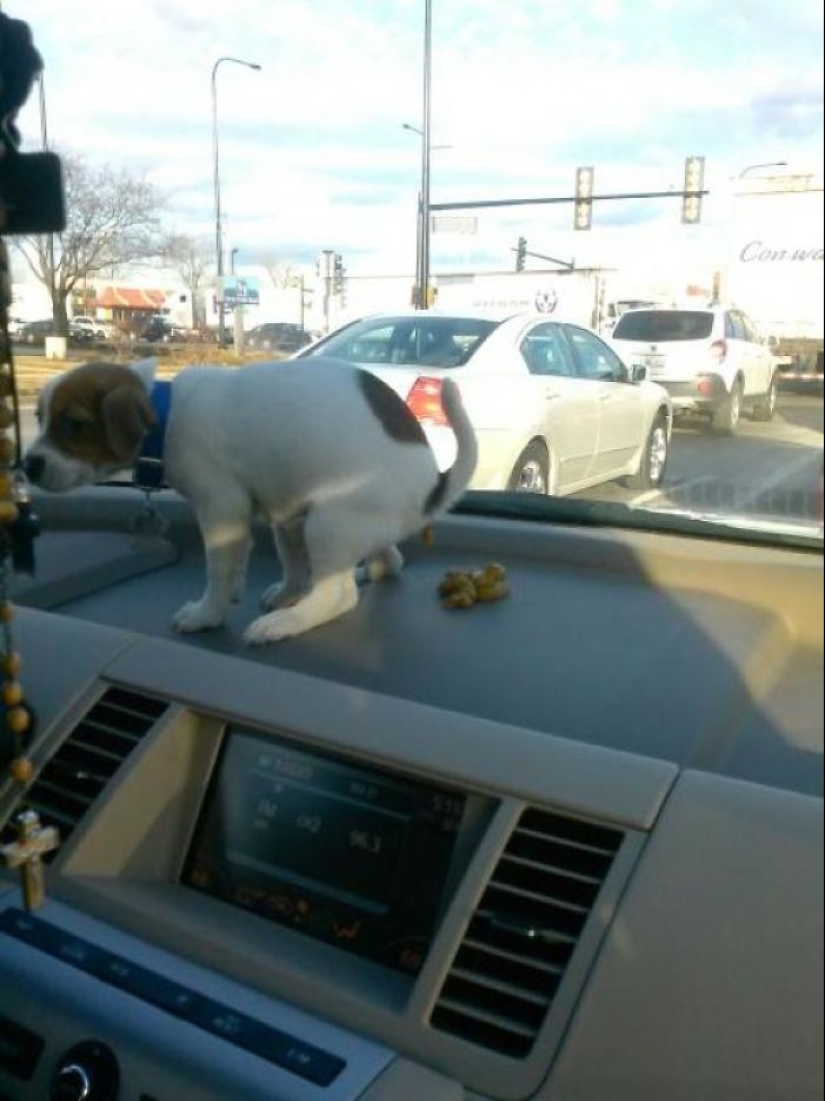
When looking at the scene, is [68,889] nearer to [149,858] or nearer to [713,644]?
[149,858]

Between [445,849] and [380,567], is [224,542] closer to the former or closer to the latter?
[380,567]

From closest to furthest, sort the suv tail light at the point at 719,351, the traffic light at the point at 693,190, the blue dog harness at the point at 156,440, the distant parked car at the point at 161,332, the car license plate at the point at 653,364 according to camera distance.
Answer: the traffic light at the point at 693,190, the distant parked car at the point at 161,332, the blue dog harness at the point at 156,440, the suv tail light at the point at 719,351, the car license plate at the point at 653,364

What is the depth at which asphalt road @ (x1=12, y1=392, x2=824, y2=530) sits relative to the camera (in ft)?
8.56

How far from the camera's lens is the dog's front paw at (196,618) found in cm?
278

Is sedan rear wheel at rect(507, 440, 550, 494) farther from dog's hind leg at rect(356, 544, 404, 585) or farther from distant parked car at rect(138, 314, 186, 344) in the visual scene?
distant parked car at rect(138, 314, 186, 344)

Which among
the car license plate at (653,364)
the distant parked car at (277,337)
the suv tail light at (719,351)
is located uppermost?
the distant parked car at (277,337)

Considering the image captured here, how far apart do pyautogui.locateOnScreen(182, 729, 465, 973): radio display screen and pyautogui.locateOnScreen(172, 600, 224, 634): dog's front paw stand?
558 millimetres

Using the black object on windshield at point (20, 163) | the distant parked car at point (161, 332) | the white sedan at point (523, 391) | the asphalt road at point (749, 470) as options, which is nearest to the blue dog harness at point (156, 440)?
the distant parked car at point (161, 332)

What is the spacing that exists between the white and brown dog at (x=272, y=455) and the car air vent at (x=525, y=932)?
1.04 metres

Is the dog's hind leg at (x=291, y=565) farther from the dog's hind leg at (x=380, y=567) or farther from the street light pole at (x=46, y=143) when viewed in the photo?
the street light pole at (x=46, y=143)

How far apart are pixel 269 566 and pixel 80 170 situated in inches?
49.4

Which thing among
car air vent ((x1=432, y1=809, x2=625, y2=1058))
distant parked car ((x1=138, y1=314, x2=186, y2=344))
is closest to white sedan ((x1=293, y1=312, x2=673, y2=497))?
distant parked car ((x1=138, y1=314, x2=186, y2=344))

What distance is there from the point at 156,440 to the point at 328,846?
1.20 meters

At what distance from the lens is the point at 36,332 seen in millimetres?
2432
